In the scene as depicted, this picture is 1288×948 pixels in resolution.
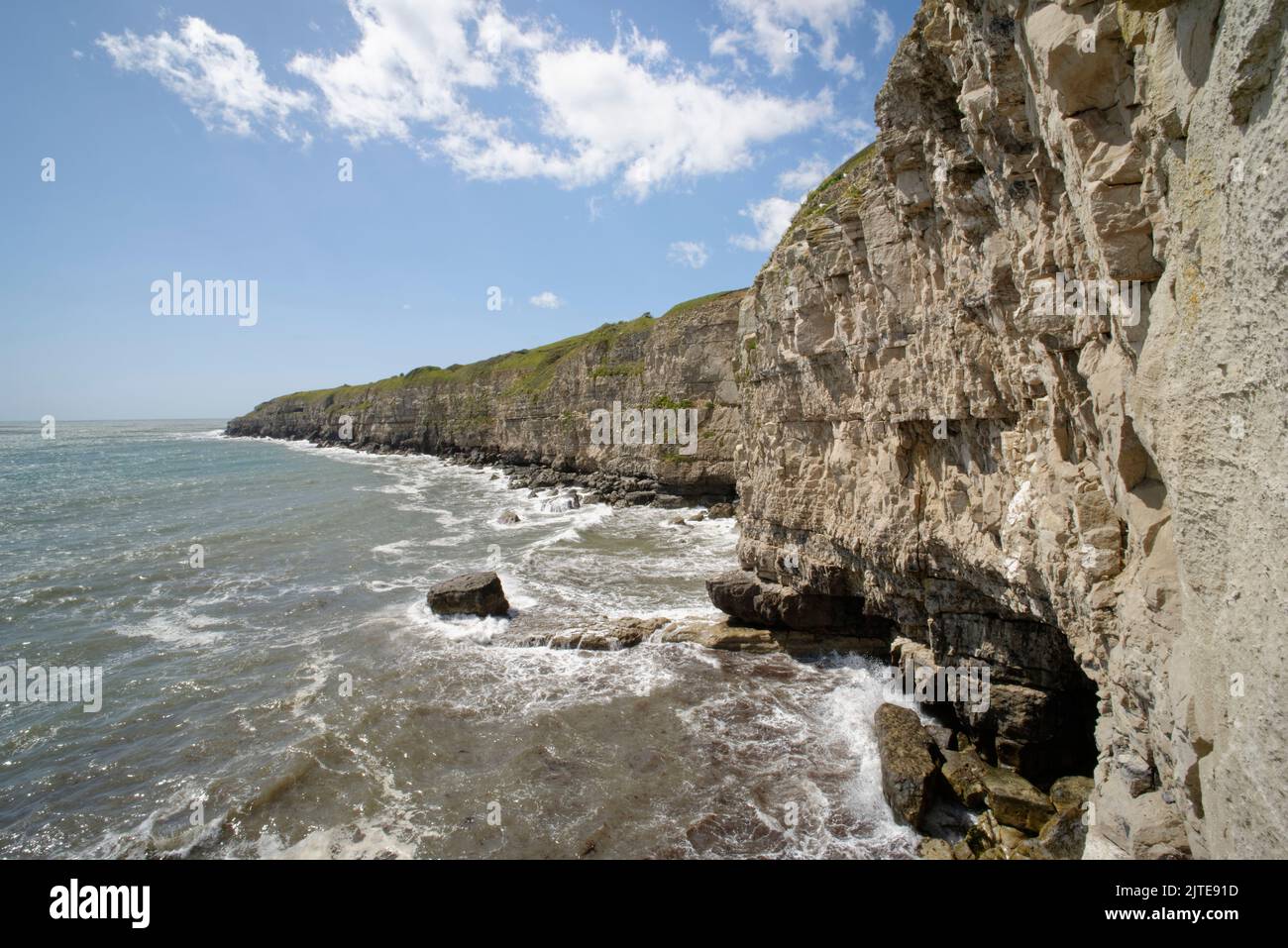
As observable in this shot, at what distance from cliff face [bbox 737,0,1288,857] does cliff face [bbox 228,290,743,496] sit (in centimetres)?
2978

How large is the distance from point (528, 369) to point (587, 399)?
794 inches

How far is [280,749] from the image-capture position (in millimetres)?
15875

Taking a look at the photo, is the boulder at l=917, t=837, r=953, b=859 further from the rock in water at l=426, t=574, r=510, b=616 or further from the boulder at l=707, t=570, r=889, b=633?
the rock in water at l=426, t=574, r=510, b=616

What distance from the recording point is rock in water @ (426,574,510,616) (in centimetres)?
2427

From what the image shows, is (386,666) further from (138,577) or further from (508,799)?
(138,577)

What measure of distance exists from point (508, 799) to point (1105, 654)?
11836 mm

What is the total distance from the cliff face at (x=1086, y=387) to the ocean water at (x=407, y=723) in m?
5.03

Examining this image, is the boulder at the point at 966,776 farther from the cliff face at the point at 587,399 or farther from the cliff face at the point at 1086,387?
the cliff face at the point at 587,399

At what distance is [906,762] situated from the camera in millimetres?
13039

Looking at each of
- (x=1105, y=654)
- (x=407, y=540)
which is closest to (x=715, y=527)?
(x=407, y=540)

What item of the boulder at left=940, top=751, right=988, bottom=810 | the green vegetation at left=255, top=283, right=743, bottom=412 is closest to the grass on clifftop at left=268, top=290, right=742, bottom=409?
the green vegetation at left=255, top=283, right=743, bottom=412

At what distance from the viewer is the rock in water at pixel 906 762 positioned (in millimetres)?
12383

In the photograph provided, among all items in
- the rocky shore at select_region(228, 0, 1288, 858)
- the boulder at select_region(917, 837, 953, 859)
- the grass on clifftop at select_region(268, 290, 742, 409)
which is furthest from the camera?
the grass on clifftop at select_region(268, 290, 742, 409)
